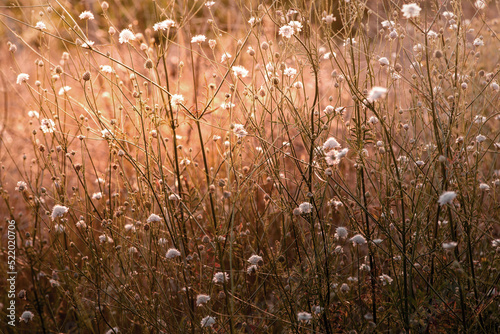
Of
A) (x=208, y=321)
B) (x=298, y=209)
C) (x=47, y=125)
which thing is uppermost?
(x=47, y=125)

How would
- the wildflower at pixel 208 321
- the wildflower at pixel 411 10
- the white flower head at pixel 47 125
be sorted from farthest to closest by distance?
the white flower head at pixel 47 125
the wildflower at pixel 208 321
the wildflower at pixel 411 10

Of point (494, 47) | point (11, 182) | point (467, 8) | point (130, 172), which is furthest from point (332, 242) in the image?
point (467, 8)

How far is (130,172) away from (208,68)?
1341 mm

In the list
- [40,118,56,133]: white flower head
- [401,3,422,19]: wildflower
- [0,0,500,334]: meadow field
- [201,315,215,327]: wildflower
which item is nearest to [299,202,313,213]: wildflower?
[0,0,500,334]: meadow field

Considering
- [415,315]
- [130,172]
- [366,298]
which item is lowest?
[415,315]

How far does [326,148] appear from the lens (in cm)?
149

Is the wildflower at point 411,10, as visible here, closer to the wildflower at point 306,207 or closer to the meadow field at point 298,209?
the meadow field at point 298,209

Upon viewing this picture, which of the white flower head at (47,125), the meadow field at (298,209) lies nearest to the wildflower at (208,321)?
the meadow field at (298,209)

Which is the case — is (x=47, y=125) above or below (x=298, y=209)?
above

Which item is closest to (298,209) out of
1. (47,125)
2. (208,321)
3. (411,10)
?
(208,321)

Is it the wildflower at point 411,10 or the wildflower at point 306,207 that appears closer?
the wildflower at point 411,10

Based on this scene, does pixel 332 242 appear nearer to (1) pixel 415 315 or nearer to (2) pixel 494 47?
(1) pixel 415 315

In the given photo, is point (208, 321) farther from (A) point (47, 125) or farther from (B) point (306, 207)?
(A) point (47, 125)

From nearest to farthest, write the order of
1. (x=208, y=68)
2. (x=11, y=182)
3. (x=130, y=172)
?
(x=130, y=172) < (x=11, y=182) < (x=208, y=68)
